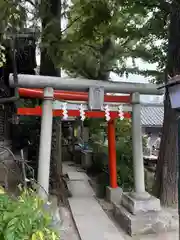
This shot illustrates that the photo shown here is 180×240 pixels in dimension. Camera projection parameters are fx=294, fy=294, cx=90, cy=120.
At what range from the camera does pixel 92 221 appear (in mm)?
6699

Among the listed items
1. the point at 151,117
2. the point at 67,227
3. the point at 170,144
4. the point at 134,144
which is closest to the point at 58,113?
the point at 134,144

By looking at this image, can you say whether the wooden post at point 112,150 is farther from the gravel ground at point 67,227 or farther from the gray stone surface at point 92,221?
the gravel ground at point 67,227

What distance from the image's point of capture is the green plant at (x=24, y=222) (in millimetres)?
2534

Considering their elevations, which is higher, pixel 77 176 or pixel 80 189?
pixel 77 176

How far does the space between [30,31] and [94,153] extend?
6.03 m

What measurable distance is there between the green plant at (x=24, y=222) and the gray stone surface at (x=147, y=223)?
3756mm

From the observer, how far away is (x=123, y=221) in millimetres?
6609

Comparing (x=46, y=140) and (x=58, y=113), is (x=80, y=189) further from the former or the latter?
(x=46, y=140)

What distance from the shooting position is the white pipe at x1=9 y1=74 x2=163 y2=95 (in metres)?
6.13

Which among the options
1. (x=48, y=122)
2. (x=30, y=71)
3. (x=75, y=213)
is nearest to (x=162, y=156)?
(x=75, y=213)

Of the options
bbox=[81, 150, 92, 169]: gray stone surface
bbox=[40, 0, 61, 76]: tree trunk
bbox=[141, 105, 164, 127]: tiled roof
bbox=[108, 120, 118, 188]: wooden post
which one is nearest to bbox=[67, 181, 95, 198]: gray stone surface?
bbox=[108, 120, 118, 188]: wooden post

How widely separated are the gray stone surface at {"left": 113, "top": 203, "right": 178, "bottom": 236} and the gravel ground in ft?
3.71

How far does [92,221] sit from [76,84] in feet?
10.3

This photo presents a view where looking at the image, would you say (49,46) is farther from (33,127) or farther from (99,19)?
(33,127)
